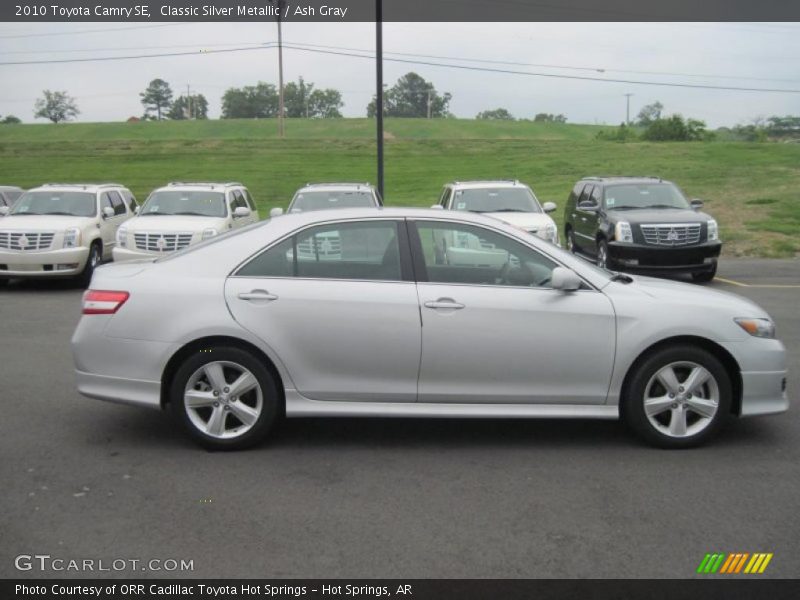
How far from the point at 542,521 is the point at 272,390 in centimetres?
197

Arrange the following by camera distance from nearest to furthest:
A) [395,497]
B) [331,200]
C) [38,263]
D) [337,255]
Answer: [395,497] < [337,255] < [38,263] < [331,200]

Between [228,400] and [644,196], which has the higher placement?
[644,196]

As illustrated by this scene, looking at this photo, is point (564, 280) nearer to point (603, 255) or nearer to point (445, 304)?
point (445, 304)

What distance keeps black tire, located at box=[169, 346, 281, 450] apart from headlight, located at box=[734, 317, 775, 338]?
10.1ft

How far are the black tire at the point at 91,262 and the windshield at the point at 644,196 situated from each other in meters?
9.42

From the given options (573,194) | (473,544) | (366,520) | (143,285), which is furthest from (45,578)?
(573,194)

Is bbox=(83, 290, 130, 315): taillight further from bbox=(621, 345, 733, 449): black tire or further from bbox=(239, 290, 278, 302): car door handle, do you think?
bbox=(621, 345, 733, 449): black tire

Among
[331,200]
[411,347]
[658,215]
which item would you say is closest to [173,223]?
[331,200]

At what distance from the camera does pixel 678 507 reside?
465 cm

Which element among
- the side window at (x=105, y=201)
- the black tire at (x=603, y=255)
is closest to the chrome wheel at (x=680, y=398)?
the black tire at (x=603, y=255)

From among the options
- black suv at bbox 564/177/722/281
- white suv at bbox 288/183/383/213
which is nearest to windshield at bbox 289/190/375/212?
white suv at bbox 288/183/383/213

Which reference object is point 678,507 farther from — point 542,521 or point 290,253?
point 290,253

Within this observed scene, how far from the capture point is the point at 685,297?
578 cm

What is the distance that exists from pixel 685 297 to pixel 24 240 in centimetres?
1150
